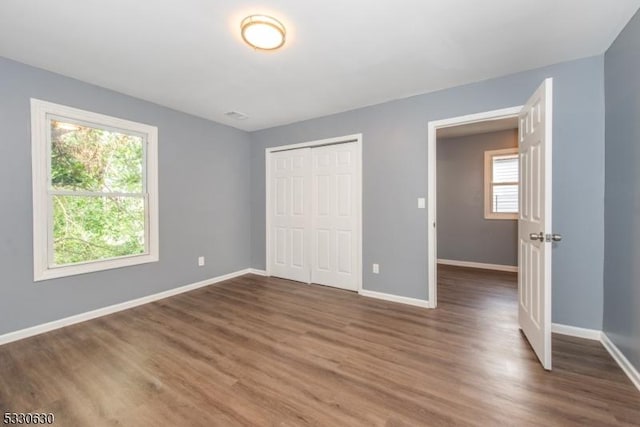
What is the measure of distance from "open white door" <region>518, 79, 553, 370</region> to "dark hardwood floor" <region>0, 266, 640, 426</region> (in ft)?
0.79

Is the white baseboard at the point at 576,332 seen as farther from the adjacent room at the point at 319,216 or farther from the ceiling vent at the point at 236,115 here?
the ceiling vent at the point at 236,115

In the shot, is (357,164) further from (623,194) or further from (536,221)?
(623,194)

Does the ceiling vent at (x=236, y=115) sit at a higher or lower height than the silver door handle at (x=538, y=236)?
higher

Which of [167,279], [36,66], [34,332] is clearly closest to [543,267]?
[167,279]

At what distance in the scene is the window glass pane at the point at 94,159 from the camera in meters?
2.74

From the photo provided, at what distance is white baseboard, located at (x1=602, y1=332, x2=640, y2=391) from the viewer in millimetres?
1784

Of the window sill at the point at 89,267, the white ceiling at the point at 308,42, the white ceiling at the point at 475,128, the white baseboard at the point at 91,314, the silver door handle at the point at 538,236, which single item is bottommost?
the white baseboard at the point at 91,314

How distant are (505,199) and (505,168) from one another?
0.55 metres

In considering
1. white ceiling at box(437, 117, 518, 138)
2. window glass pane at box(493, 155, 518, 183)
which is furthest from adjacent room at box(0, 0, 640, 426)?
window glass pane at box(493, 155, 518, 183)

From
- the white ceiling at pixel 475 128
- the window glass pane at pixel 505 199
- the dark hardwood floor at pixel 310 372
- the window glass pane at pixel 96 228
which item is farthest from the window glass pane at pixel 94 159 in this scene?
the window glass pane at pixel 505 199

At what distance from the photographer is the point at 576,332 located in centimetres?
244

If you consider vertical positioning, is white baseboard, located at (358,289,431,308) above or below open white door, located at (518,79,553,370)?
below

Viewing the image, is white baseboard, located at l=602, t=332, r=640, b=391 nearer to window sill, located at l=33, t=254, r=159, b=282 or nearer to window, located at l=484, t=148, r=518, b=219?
window, located at l=484, t=148, r=518, b=219

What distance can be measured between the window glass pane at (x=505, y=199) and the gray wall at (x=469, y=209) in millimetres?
190
